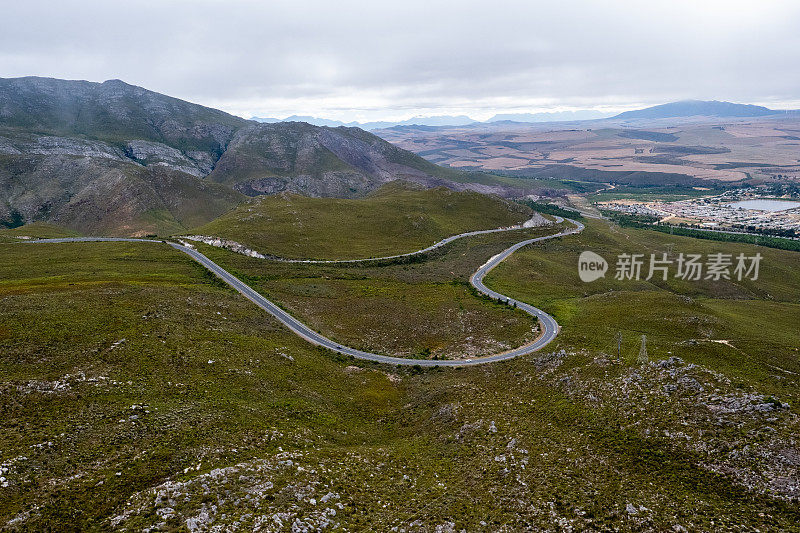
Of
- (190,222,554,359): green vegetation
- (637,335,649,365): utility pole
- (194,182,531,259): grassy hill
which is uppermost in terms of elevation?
(194,182,531,259): grassy hill

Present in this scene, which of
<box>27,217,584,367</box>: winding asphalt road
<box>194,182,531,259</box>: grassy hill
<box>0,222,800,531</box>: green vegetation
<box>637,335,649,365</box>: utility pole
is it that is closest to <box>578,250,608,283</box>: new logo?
<box>27,217,584,367</box>: winding asphalt road

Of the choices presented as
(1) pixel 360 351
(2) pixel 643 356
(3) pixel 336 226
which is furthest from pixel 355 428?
(3) pixel 336 226

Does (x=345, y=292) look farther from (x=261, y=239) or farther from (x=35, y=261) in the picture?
(x=35, y=261)

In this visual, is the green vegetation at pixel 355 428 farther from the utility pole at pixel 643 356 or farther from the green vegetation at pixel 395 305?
the green vegetation at pixel 395 305

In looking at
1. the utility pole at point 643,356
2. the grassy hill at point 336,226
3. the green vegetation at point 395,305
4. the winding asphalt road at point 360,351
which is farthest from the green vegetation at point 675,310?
the grassy hill at point 336,226

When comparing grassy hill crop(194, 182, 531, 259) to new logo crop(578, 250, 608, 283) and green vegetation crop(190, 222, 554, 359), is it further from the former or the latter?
new logo crop(578, 250, 608, 283)

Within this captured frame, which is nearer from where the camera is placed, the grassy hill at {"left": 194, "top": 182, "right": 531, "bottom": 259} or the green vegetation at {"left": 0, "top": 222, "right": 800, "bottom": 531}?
the green vegetation at {"left": 0, "top": 222, "right": 800, "bottom": 531}

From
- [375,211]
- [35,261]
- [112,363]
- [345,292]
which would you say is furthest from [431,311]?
[375,211]

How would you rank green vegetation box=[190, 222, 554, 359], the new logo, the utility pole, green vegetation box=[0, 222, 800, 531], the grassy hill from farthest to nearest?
1. the grassy hill
2. the new logo
3. green vegetation box=[190, 222, 554, 359]
4. the utility pole
5. green vegetation box=[0, 222, 800, 531]
